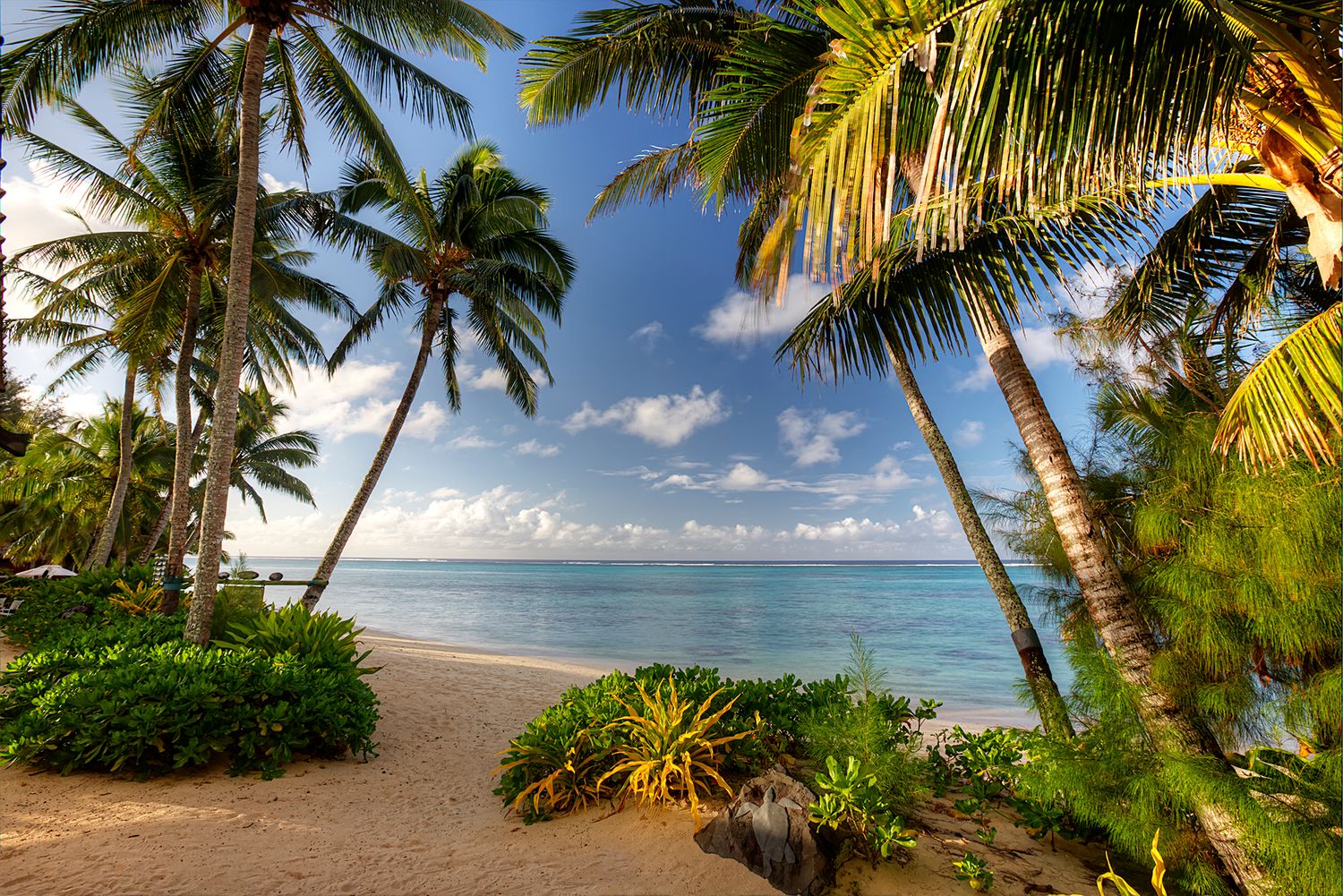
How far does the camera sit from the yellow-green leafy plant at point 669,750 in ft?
13.0

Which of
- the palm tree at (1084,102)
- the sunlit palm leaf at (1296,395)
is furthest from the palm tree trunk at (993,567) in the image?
the palm tree at (1084,102)

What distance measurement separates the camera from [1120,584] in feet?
11.1

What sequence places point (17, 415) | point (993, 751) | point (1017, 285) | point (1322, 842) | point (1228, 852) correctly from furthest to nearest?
1. point (17, 415)
2. point (993, 751)
3. point (1017, 285)
4. point (1228, 852)
5. point (1322, 842)

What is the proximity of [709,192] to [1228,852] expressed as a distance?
4.66 m

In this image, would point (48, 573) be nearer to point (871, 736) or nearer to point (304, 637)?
point (304, 637)

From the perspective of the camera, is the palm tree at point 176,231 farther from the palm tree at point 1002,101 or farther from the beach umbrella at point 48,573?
the palm tree at point 1002,101

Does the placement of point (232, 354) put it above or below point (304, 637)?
above

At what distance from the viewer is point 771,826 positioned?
3332mm

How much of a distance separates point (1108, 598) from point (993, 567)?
1.39 meters

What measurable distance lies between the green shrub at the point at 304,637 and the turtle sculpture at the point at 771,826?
4.45 meters

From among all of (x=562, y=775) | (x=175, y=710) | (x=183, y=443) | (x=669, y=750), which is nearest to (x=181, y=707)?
(x=175, y=710)

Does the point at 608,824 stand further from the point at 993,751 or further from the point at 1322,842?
the point at 1322,842

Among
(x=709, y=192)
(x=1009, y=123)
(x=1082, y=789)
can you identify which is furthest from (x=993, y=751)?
(x=709, y=192)

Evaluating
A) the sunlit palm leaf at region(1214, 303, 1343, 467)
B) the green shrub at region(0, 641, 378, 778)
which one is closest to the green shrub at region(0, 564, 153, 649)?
the green shrub at region(0, 641, 378, 778)
